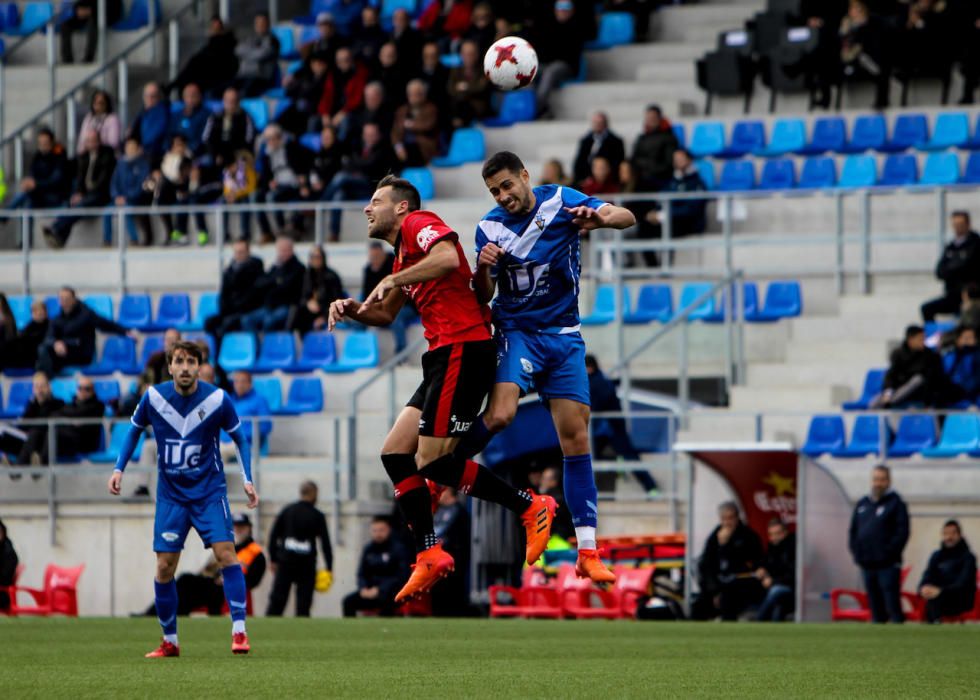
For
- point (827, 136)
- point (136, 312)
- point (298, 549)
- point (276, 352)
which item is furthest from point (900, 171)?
point (136, 312)

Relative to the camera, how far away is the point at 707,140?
25.5m

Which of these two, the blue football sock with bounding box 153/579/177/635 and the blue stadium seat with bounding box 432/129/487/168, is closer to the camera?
the blue football sock with bounding box 153/579/177/635

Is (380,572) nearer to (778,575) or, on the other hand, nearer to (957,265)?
(778,575)

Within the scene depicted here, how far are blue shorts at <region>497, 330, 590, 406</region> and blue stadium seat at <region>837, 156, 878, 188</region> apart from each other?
1328cm

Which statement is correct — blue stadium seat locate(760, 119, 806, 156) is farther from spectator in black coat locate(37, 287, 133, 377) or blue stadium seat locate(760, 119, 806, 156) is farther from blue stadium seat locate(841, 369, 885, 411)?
spectator in black coat locate(37, 287, 133, 377)

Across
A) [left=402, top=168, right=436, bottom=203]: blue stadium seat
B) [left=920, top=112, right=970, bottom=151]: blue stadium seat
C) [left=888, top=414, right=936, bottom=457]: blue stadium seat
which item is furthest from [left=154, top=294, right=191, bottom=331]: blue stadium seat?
[left=888, top=414, right=936, bottom=457]: blue stadium seat

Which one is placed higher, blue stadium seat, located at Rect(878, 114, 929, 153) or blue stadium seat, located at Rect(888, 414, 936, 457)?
blue stadium seat, located at Rect(878, 114, 929, 153)

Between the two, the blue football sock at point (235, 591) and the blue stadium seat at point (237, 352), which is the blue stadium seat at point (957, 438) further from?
the blue football sock at point (235, 591)

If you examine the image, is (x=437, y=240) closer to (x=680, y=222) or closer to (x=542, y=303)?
(x=542, y=303)

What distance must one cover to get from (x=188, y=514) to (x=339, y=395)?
1100 cm

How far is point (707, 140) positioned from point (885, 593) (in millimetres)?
8156

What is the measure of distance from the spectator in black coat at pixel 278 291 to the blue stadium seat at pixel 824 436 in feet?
21.8

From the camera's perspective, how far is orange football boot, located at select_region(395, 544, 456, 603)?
11.0 metres

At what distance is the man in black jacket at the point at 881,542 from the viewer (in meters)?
18.8
